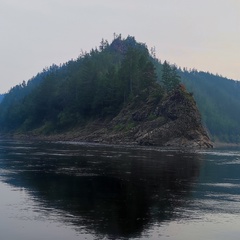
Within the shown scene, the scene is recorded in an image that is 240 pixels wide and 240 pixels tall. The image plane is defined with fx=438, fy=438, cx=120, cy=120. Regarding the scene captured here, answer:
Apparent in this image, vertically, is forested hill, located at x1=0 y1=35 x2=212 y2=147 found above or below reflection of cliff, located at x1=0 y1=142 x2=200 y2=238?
above

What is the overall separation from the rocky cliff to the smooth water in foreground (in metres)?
80.2

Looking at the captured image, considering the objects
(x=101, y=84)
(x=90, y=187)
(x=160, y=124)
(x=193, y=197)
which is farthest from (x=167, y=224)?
(x=101, y=84)

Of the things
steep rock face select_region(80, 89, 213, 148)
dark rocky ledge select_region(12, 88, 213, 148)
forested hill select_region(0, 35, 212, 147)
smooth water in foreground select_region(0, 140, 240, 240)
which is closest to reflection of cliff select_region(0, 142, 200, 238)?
smooth water in foreground select_region(0, 140, 240, 240)

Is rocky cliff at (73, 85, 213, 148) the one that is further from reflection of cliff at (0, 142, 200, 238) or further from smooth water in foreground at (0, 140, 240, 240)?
smooth water in foreground at (0, 140, 240, 240)

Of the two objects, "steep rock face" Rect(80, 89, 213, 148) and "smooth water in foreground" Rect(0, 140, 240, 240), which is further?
"steep rock face" Rect(80, 89, 213, 148)

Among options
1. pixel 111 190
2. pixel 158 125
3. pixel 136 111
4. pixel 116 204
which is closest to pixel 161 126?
pixel 158 125

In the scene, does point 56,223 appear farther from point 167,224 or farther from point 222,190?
point 222,190

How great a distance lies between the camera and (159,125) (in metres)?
145

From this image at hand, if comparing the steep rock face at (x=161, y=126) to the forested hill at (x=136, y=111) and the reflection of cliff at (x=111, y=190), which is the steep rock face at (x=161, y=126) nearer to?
the forested hill at (x=136, y=111)

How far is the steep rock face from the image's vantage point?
141 meters

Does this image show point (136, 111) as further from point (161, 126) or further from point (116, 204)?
point (116, 204)

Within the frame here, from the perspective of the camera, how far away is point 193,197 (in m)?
40.4

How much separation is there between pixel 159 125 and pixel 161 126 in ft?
4.94

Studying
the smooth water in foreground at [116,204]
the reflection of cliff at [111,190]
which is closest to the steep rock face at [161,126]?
the reflection of cliff at [111,190]
